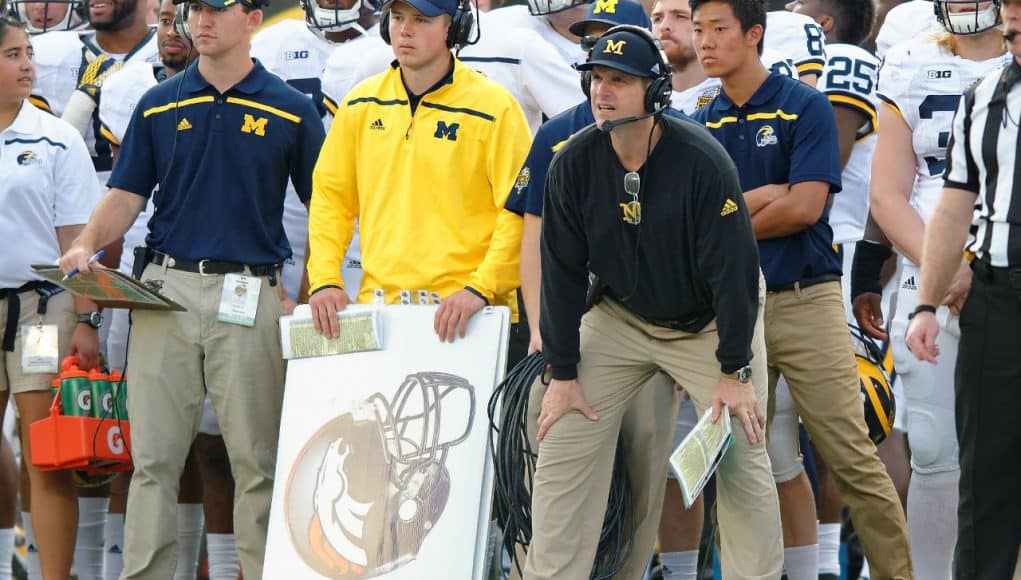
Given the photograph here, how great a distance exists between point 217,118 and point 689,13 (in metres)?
1.83

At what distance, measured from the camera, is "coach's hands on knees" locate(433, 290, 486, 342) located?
600 centimetres

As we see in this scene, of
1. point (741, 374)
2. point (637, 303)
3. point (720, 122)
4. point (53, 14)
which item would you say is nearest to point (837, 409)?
point (741, 374)

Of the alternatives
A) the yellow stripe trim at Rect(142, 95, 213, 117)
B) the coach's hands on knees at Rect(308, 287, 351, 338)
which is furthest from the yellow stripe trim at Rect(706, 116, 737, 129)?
the yellow stripe trim at Rect(142, 95, 213, 117)

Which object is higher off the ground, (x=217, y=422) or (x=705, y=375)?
(x=705, y=375)

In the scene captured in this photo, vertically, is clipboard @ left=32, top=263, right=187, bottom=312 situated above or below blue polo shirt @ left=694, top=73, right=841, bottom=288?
below

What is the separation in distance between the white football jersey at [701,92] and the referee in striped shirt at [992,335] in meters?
1.44

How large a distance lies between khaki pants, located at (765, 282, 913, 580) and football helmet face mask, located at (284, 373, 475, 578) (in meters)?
1.14

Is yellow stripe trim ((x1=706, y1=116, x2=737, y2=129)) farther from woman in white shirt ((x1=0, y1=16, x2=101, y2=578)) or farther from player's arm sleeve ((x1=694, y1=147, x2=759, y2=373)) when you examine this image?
woman in white shirt ((x1=0, y1=16, x2=101, y2=578))

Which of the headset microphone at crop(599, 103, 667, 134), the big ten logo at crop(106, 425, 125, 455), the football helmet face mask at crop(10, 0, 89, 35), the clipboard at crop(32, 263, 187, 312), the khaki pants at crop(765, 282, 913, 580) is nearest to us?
the headset microphone at crop(599, 103, 667, 134)

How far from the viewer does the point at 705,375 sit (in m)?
5.51

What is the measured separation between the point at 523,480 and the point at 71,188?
250cm

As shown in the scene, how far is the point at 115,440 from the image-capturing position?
6.82 m

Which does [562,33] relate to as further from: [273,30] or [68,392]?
[68,392]

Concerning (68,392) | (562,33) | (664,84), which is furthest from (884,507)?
(68,392)
